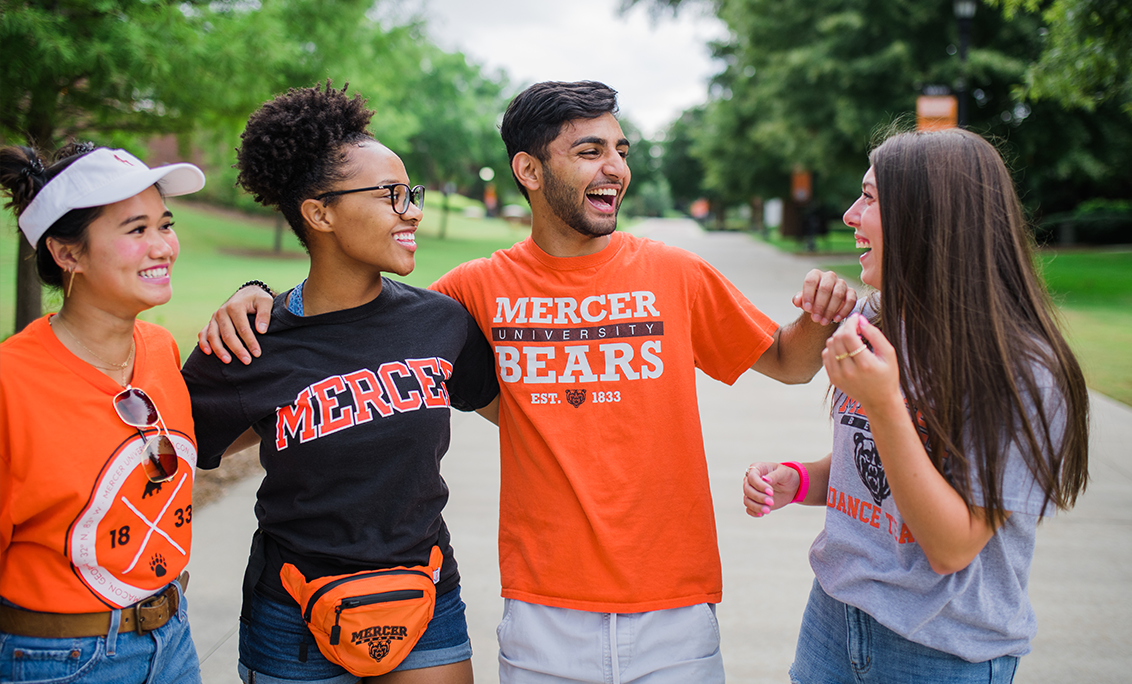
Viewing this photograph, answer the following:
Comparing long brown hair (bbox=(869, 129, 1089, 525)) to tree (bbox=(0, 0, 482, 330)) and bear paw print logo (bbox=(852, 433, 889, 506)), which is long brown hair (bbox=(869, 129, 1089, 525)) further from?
tree (bbox=(0, 0, 482, 330))

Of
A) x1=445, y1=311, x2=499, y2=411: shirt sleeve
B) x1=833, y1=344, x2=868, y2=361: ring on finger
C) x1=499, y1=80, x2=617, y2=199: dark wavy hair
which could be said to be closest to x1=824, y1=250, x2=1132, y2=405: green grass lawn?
x1=833, y1=344, x2=868, y2=361: ring on finger

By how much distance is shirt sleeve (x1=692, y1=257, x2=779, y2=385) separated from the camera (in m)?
2.38

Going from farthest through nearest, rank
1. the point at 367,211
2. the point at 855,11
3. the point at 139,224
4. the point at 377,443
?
the point at 855,11 < the point at 367,211 < the point at 377,443 < the point at 139,224

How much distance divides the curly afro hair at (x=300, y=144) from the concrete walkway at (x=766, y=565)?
1600mm

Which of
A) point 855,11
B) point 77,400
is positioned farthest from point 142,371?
point 855,11

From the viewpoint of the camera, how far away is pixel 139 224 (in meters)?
1.91

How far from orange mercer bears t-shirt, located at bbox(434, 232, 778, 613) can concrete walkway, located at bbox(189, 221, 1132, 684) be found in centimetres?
57

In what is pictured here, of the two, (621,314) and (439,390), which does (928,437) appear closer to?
(621,314)

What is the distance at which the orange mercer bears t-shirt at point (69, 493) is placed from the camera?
1680mm

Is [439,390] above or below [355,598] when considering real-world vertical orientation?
above

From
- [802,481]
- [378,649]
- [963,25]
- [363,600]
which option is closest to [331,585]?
[363,600]

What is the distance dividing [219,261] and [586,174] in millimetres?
21432

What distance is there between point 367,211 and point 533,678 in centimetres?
132

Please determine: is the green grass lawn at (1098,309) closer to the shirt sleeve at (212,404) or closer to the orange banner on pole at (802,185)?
the shirt sleeve at (212,404)
